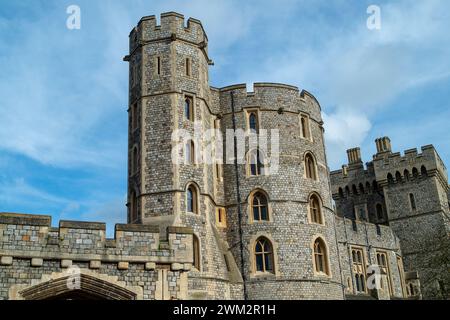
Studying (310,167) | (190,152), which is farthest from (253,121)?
(190,152)

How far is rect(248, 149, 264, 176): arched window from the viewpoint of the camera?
25.1m

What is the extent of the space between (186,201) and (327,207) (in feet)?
27.8

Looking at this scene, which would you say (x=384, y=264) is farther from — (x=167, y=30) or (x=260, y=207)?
(x=167, y=30)

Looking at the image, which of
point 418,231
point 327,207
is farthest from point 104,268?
point 418,231

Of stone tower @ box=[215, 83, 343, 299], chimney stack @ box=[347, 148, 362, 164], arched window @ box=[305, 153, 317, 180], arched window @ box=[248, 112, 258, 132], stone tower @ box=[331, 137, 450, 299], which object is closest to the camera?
stone tower @ box=[215, 83, 343, 299]

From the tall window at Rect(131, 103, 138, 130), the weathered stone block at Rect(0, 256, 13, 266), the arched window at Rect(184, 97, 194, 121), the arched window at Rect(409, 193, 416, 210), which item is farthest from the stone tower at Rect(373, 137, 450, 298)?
the weathered stone block at Rect(0, 256, 13, 266)

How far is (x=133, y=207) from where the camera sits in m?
22.4

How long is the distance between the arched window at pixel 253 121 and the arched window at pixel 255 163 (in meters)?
1.14

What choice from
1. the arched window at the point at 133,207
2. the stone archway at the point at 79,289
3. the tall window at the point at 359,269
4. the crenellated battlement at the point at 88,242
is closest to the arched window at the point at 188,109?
the arched window at the point at 133,207

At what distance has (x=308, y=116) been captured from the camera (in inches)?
1067

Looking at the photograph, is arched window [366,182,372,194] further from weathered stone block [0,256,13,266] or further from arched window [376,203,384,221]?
weathered stone block [0,256,13,266]

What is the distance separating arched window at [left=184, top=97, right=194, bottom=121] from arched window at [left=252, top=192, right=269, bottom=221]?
4.93 meters

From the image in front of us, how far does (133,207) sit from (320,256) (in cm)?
917

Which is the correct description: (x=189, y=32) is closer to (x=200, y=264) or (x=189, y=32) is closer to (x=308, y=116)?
(x=308, y=116)
